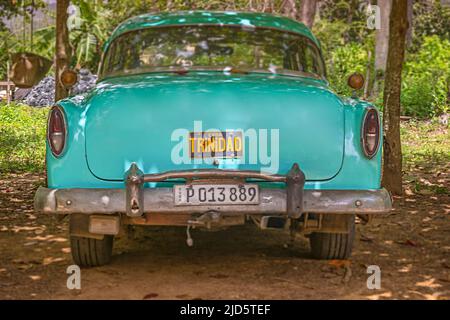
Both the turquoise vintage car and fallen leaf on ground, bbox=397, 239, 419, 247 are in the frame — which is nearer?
the turquoise vintage car

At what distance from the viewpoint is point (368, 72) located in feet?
67.3

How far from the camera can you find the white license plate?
4605 mm

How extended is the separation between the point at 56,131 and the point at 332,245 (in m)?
2.07

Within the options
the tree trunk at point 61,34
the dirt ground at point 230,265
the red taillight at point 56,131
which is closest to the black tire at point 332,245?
the dirt ground at point 230,265

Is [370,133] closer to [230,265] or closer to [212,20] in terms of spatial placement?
[230,265]

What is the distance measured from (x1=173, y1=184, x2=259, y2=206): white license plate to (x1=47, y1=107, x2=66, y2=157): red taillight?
82 centimetres

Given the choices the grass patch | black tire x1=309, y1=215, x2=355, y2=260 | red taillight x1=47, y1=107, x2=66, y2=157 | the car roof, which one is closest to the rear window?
the car roof

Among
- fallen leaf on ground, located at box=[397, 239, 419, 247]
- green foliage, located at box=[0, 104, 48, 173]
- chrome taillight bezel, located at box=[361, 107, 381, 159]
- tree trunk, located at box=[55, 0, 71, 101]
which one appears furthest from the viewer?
green foliage, located at box=[0, 104, 48, 173]

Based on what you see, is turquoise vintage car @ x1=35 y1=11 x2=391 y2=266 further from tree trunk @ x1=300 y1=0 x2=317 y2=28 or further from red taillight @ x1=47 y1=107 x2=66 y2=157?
tree trunk @ x1=300 y1=0 x2=317 y2=28

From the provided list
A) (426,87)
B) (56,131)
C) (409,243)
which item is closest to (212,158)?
(56,131)

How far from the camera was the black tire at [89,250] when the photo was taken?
17.1 feet

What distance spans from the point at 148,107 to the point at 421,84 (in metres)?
13.5

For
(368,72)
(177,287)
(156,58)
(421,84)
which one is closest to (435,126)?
(421,84)
